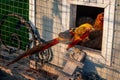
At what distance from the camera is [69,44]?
7.19 m

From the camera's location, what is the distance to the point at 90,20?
7.47 metres

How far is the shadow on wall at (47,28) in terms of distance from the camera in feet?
24.9

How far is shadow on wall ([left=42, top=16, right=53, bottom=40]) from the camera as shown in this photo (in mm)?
7578

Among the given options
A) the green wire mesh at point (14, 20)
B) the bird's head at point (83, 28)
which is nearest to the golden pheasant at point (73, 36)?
the bird's head at point (83, 28)

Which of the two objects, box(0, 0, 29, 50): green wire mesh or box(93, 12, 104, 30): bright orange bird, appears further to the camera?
box(0, 0, 29, 50): green wire mesh

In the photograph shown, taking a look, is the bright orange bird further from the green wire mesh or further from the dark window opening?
the green wire mesh

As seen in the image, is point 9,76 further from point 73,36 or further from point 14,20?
point 73,36

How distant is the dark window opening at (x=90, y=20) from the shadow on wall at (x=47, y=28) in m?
0.53

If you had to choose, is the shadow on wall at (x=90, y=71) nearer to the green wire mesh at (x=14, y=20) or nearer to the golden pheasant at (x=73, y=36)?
the golden pheasant at (x=73, y=36)

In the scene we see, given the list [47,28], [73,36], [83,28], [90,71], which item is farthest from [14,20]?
[90,71]

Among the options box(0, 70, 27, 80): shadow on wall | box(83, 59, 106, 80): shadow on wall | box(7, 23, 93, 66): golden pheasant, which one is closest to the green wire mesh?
box(0, 70, 27, 80): shadow on wall

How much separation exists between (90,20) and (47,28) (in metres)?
0.84

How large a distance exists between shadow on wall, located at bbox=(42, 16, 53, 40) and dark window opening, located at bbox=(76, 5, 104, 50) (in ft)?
1.73

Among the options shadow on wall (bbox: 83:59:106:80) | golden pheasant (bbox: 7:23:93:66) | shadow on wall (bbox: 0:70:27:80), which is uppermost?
golden pheasant (bbox: 7:23:93:66)
